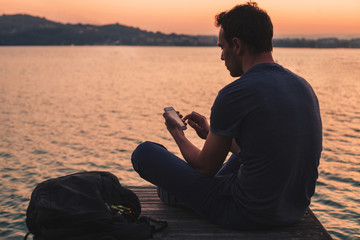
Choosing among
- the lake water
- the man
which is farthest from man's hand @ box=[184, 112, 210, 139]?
the lake water

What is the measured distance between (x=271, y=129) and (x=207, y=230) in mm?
1236

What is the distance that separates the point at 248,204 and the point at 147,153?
1018 millimetres

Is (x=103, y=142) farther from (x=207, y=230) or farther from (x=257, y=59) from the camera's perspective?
(x=257, y=59)

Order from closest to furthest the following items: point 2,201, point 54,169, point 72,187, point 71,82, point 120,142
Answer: point 72,187
point 2,201
point 54,169
point 120,142
point 71,82

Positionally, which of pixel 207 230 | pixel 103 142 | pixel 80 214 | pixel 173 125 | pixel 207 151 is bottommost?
pixel 103 142

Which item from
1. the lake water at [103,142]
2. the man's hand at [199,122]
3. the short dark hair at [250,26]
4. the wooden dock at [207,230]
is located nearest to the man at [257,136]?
the short dark hair at [250,26]

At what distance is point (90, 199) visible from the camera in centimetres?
334

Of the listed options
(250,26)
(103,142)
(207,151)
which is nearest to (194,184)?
(207,151)

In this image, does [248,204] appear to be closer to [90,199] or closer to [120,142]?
[90,199]

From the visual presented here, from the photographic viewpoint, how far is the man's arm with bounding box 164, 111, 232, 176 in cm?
320

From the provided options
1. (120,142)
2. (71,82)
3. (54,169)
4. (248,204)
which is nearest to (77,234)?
(248,204)

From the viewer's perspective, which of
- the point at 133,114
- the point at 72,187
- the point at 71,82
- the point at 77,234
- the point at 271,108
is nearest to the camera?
the point at 271,108

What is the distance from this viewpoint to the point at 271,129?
304 cm

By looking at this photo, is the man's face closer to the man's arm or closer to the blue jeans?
the man's arm
